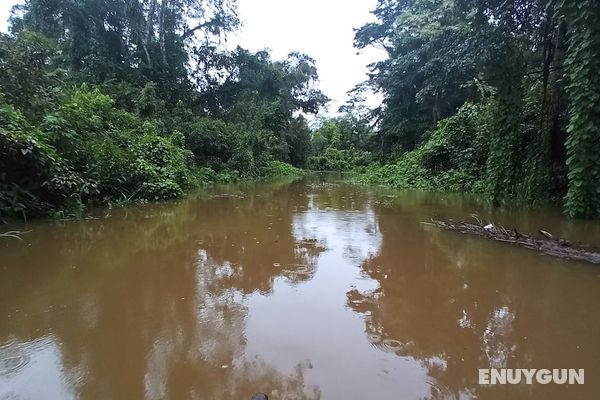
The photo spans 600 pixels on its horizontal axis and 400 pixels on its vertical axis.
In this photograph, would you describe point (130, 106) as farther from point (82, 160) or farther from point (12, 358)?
point (12, 358)

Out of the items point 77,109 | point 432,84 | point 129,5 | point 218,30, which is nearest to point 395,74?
point 432,84

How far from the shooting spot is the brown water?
205 centimetres

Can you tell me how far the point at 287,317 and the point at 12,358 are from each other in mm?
1675

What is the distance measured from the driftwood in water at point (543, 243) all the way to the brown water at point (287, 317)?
0.21m

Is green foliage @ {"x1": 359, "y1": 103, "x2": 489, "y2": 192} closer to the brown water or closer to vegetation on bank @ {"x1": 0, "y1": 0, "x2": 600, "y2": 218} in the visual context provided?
vegetation on bank @ {"x1": 0, "y1": 0, "x2": 600, "y2": 218}

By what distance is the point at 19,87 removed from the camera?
24.8ft

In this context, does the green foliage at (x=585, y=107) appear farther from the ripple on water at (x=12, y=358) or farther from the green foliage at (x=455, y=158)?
the ripple on water at (x=12, y=358)

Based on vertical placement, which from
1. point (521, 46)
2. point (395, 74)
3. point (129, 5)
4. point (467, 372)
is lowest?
point (467, 372)

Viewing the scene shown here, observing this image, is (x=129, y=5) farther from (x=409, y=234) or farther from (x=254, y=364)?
(x=254, y=364)

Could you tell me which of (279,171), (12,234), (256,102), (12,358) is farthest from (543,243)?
(256,102)

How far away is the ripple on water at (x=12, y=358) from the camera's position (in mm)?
2141

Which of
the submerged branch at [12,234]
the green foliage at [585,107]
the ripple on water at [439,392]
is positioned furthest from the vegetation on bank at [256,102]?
the ripple on water at [439,392]

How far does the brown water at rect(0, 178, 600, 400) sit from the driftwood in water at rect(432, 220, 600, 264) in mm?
Result: 211

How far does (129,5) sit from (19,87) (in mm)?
12005
